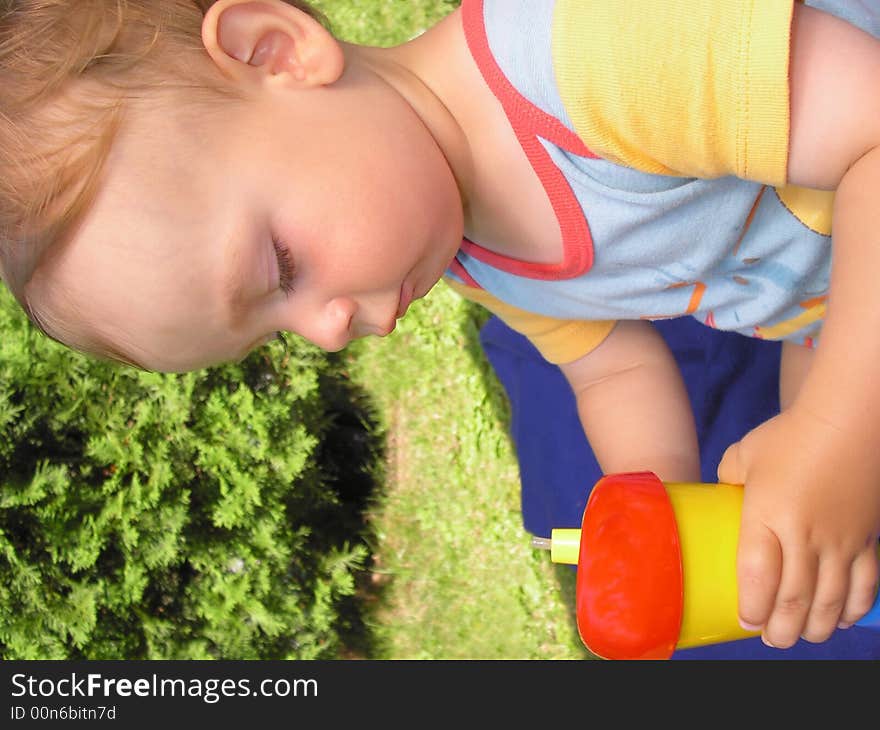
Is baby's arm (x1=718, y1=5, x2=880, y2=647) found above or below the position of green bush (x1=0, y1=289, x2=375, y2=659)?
above

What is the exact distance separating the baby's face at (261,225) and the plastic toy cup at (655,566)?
1.60ft

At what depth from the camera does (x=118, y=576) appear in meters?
2.77

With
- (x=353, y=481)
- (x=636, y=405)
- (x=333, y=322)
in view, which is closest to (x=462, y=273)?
(x=636, y=405)

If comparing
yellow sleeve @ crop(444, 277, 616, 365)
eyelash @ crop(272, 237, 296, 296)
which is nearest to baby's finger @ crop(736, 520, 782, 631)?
eyelash @ crop(272, 237, 296, 296)

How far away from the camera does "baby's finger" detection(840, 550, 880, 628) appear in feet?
4.10

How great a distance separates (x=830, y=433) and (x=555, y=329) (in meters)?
0.90

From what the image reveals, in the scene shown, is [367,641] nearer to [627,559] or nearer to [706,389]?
[706,389]

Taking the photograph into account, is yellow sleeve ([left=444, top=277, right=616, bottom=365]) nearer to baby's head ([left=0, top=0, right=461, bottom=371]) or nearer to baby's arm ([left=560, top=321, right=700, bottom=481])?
baby's arm ([left=560, top=321, right=700, bottom=481])

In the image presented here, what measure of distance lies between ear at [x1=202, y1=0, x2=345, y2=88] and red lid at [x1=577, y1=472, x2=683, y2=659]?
0.77m

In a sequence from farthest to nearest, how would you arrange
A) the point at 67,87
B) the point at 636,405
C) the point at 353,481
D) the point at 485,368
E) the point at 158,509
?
the point at 353,481 → the point at 485,368 → the point at 158,509 → the point at 636,405 → the point at 67,87

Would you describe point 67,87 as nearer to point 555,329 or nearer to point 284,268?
point 284,268

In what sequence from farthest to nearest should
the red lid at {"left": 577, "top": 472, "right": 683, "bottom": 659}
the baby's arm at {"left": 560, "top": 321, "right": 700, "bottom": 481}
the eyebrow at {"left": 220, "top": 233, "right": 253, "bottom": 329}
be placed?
the baby's arm at {"left": 560, "top": 321, "right": 700, "bottom": 481} < the eyebrow at {"left": 220, "top": 233, "right": 253, "bottom": 329} < the red lid at {"left": 577, "top": 472, "right": 683, "bottom": 659}

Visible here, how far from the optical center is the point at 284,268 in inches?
55.9

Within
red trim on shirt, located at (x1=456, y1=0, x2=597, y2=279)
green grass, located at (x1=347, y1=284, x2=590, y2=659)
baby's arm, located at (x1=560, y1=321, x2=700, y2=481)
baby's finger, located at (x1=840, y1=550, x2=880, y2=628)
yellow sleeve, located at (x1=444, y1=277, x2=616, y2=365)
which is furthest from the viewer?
green grass, located at (x1=347, y1=284, x2=590, y2=659)
